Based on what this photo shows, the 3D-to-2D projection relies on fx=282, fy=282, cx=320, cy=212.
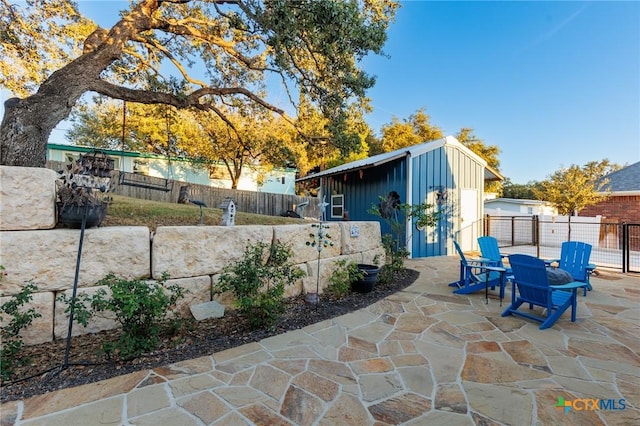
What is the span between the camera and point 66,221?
9.14 feet

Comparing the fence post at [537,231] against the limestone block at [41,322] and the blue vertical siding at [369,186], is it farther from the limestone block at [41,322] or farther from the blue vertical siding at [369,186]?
the limestone block at [41,322]

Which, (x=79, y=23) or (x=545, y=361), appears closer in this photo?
(x=545, y=361)

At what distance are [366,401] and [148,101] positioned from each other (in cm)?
613

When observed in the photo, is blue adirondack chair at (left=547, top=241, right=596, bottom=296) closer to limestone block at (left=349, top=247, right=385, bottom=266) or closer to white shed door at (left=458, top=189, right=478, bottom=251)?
limestone block at (left=349, top=247, right=385, bottom=266)

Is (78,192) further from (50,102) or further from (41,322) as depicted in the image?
(50,102)

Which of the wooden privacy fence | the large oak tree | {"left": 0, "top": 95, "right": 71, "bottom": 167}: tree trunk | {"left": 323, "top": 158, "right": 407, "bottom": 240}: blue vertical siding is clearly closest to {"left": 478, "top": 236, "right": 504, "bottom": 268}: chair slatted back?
{"left": 323, "top": 158, "right": 407, "bottom": 240}: blue vertical siding

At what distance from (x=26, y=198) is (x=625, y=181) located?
1920 centimetres

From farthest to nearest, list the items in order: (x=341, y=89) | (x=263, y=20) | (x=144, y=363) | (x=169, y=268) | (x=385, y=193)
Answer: (x=385, y=193)
(x=341, y=89)
(x=263, y=20)
(x=169, y=268)
(x=144, y=363)

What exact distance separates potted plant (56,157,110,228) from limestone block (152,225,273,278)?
69 centimetres

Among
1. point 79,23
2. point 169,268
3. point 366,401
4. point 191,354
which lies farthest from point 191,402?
point 79,23

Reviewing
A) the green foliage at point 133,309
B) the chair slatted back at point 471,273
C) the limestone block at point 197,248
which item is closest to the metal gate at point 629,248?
the chair slatted back at point 471,273

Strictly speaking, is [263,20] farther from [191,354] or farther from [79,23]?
[79,23]

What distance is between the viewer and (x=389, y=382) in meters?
2.31

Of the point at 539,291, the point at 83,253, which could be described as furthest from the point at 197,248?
the point at 539,291
